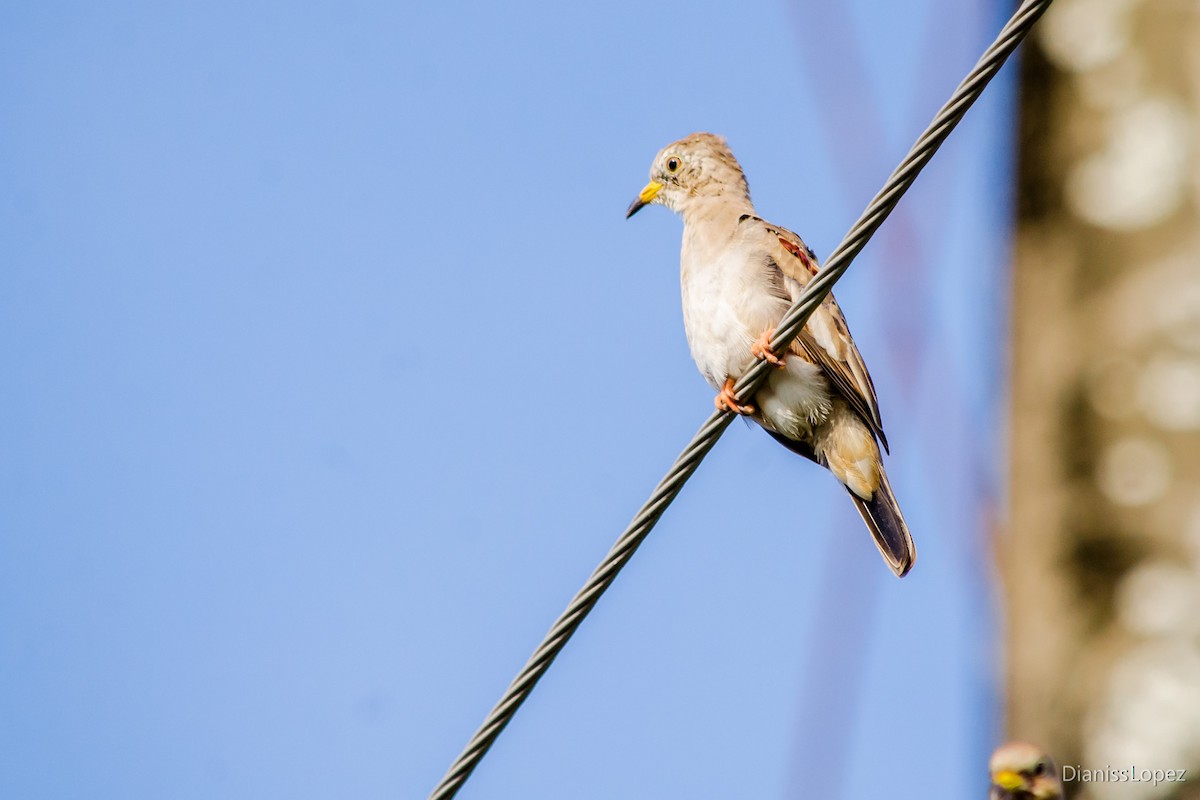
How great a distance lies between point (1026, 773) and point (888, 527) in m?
1.19

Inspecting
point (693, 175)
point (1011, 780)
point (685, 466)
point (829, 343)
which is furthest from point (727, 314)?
point (1011, 780)

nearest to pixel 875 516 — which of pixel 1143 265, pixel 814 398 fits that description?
pixel 814 398

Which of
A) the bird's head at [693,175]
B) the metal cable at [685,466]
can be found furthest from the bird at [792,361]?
the metal cable at [685,466]

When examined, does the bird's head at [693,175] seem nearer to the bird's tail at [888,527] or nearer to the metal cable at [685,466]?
the bird's tail at [888,527]

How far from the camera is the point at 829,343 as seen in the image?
5398 mm

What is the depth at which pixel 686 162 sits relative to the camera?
6.61m

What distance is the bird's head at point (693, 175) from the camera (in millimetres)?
6484

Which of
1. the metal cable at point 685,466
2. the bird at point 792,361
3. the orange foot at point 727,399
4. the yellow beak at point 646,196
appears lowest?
the metal cable at point 685,466

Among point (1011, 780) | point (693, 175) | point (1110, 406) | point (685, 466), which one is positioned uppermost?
point (693, 175)

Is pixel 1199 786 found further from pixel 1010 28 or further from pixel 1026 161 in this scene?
pixel 1010 28

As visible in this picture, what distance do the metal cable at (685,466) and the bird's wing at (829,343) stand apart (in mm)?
1688

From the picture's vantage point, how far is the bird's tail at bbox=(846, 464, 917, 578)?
5.27 m

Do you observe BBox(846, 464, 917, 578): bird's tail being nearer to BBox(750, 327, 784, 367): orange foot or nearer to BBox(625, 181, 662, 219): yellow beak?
BBox(750, 327, 784, 367): orange foot

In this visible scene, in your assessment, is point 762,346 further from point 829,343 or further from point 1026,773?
point 1026,773
